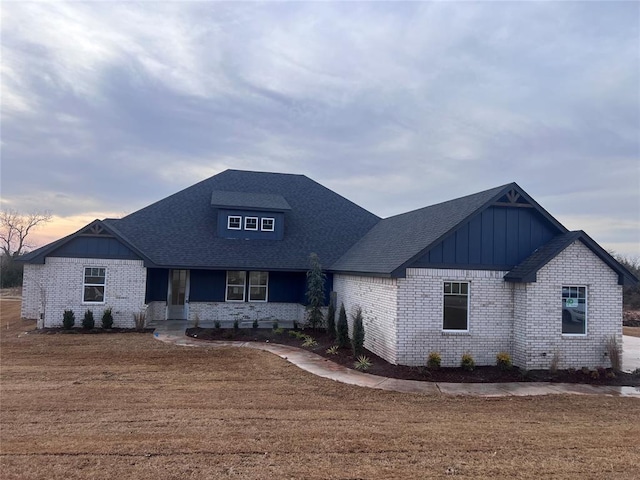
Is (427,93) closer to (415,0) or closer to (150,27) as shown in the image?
(415,0)

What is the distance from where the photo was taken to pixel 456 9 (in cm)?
1268

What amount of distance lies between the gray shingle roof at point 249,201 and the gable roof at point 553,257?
11754 mm

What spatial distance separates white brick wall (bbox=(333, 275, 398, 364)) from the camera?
12.2 meters

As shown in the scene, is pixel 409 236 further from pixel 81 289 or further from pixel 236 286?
pixel 81 289

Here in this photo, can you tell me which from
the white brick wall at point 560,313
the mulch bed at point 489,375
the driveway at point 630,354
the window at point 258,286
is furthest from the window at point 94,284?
the driveway at point 630,354

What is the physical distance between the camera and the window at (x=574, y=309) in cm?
1233

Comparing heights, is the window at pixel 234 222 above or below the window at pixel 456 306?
above

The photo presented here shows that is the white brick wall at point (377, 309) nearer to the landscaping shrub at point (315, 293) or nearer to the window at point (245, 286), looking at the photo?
the landscaping shrub at point (315, 293)

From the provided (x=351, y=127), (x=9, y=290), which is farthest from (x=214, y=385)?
(x=9, y=290)

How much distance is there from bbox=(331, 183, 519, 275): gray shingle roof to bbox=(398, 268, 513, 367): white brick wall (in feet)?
2.98

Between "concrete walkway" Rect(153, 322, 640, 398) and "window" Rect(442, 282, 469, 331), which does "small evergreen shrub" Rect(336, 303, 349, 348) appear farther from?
"window" Rect(442, 282, 469, 331)

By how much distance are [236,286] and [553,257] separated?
13.3m

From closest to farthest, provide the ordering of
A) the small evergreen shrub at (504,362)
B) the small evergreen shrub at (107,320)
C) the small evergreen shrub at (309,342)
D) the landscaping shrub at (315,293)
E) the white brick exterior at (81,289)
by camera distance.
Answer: the small evergreen shrub at (504,362) < the small evergreen shrub at (309,342) < the small evergreen shrub at (107,320) < the white brick exterior at (81,289) < the landscaping shrub at (315,293)

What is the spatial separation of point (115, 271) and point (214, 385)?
1020 centimetres
